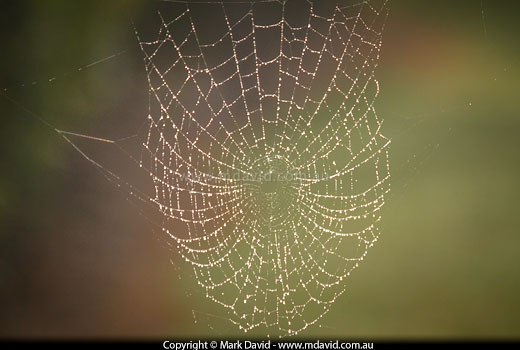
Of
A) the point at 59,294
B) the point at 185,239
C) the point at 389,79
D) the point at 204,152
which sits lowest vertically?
the point at 59,294

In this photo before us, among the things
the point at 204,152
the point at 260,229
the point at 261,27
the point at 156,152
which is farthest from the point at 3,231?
the point at 261,27

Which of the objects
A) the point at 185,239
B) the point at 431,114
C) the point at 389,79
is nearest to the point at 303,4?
the point at 389,79

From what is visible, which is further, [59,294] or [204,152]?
[59,294]

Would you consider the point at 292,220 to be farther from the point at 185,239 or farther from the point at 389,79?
the point at 389,79

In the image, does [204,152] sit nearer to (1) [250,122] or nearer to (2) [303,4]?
(1) [250,122]

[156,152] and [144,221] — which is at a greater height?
[156,152]

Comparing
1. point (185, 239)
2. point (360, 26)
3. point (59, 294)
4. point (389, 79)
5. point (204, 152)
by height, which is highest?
point (360, 26)
